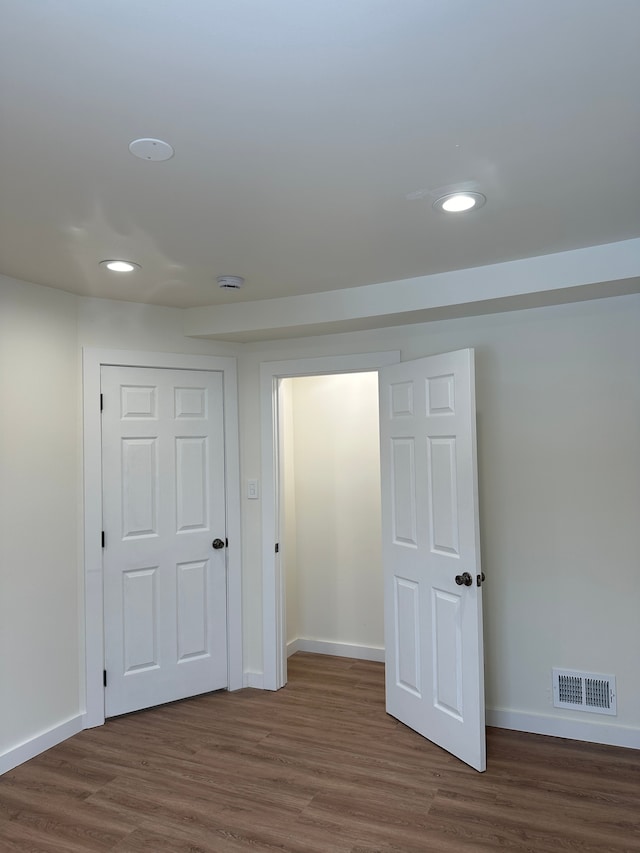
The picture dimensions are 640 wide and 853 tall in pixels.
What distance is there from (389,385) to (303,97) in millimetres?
2050

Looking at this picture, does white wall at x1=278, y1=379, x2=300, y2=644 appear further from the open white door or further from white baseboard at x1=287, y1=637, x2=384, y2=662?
the open white door

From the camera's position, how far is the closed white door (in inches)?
136

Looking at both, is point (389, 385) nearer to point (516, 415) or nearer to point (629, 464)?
point (516, 415)

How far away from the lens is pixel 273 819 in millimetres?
2434

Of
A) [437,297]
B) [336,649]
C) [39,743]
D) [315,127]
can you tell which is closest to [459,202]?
[315,127]

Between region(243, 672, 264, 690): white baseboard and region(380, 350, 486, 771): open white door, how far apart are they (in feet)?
2.89

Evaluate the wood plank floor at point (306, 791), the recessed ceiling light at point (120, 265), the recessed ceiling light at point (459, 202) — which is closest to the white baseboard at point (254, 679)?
the wood plank floor at point (306, 791)

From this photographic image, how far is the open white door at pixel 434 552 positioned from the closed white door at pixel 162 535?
1133 millimetres

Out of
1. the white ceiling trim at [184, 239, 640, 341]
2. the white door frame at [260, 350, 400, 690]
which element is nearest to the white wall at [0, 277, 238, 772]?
the white ceiling trim at [184, 239, 640, 341]

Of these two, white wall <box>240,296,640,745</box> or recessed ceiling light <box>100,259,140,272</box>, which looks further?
white wall <box>240,296,640,745</box>

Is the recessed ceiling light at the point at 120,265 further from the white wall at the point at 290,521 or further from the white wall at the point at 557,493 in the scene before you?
the white wall at the point at 290,521

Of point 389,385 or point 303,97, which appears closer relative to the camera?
point 303,97

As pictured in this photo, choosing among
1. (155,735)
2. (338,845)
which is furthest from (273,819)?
(155,735)

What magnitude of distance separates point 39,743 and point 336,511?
7.84ft
